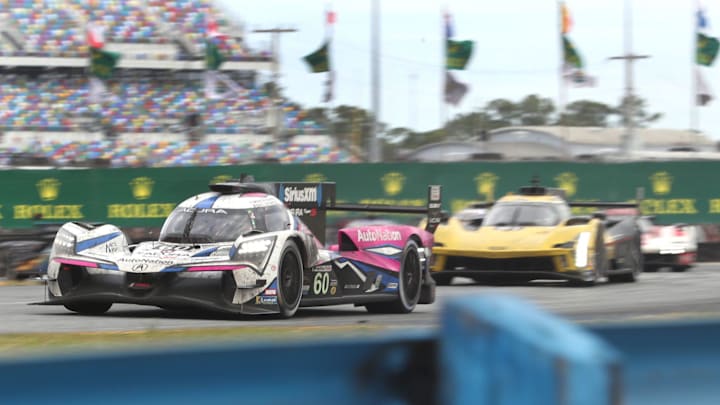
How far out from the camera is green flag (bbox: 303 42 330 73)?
128ft

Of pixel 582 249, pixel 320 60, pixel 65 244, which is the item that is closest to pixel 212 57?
pixel 320 60

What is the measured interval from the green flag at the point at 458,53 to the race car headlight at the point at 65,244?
92.3 feet

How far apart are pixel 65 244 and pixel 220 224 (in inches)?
60.5

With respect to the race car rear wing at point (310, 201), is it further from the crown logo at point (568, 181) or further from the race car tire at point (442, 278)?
the crown logo at point (568, 181)

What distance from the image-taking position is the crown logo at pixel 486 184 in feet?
89.4

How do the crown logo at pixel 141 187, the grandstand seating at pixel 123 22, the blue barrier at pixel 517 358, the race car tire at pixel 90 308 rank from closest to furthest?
the blue barrier at pixel 517 358
the race car tire at pixel 90 308
the crown logo at pixel 141 187
the grandstand seating at pixel 123 22

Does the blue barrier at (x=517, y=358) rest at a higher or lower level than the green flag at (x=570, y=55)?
lower

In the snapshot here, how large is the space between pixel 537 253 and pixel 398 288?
481 cm

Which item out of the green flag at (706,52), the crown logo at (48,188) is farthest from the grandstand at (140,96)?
the green flag at (706,52)

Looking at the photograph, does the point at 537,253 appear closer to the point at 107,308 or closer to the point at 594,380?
the point at 107,308

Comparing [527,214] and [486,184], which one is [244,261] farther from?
[486,184]

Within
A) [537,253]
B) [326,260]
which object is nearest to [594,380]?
[326,260]

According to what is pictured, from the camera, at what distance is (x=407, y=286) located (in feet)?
45.4

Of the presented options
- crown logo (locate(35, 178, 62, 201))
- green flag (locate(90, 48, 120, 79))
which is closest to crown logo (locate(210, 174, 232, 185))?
crown logo (locate(35, 178, 62, 201))
